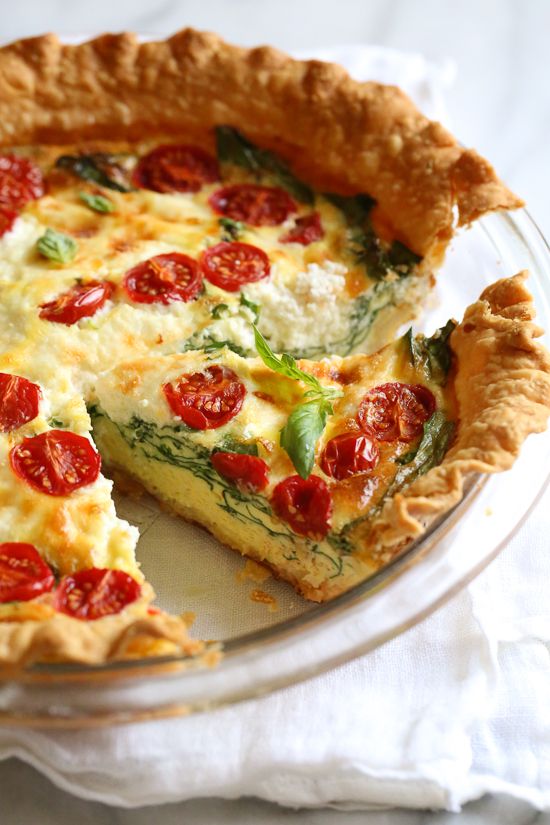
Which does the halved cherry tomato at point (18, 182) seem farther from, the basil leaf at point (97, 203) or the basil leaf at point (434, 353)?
the basil leaf at point (434, 353)

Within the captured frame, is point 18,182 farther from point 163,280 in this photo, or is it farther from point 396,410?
point 396,410

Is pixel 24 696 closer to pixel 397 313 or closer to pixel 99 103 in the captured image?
pixel 397 313

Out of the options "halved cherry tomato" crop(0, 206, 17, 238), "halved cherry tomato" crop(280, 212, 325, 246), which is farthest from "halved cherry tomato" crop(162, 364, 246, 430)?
"halved cherry tomato" crop(0, 206, 17, 238)

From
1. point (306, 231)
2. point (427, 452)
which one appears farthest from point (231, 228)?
point (427, 452)

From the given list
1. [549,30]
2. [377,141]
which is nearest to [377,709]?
[377,141]

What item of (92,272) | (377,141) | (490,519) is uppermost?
(377,141)

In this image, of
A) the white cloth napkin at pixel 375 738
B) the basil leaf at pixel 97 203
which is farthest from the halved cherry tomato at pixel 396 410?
the basil leaf at pixel 97 203

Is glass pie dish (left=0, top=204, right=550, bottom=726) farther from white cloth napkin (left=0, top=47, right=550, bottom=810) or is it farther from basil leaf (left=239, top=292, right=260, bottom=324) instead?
basil leaf (left=239, top=292, right=260, bottom=324)
